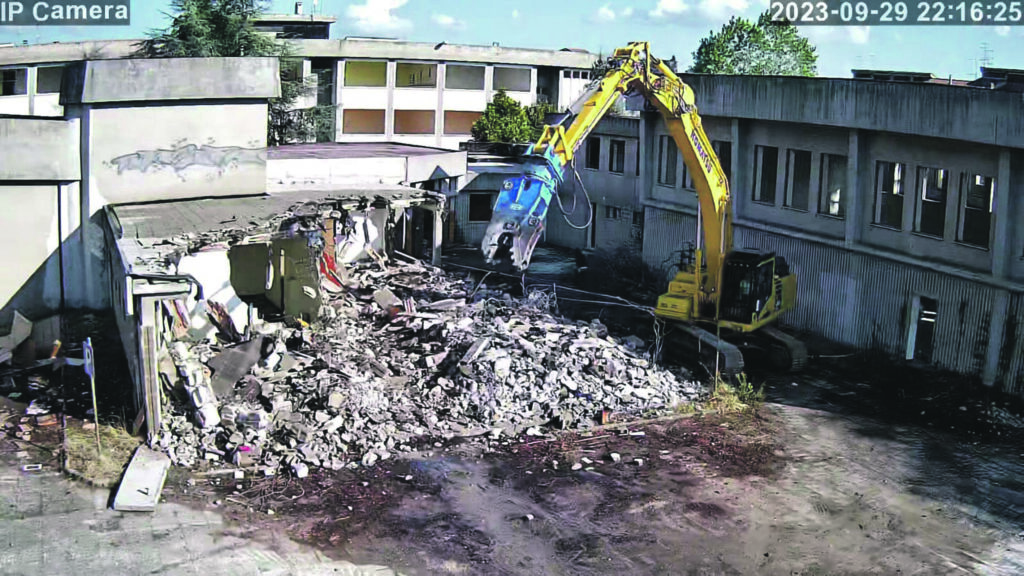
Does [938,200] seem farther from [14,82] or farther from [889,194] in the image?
[14,82]

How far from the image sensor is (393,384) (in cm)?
1762

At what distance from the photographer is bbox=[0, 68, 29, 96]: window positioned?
4297cm

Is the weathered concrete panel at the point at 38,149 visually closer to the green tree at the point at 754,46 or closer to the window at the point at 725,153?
the window at the point at 725,153

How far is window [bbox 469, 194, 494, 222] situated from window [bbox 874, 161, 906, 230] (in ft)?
52.5

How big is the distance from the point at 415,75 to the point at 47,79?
55.8ft

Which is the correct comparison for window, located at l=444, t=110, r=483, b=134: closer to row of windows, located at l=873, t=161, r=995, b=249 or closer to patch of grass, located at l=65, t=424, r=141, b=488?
row of windows, located at l=873, t=161, r=995, b=249

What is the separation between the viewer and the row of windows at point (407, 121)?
168 feet

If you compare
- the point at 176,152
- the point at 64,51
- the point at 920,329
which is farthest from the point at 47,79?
the point at 920,329

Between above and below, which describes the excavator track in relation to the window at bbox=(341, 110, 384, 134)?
below

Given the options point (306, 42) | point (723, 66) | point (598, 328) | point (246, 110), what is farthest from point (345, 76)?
point (598, 328)

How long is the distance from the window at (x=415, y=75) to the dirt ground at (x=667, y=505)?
121 ft

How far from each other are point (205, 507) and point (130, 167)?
30.7 feet

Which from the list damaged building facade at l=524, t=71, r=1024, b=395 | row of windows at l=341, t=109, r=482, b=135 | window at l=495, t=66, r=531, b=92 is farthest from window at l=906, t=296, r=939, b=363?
window at l=495, t=66, r=531, b=92

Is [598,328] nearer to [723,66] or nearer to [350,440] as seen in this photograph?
[350,440]
